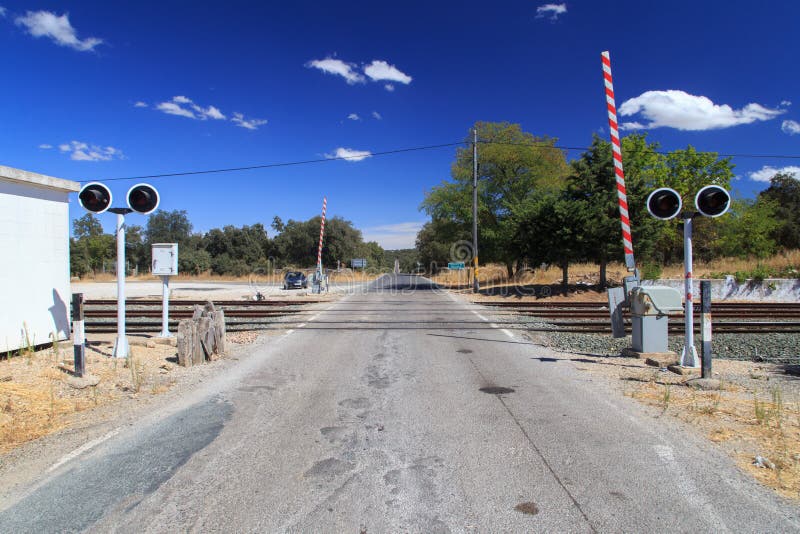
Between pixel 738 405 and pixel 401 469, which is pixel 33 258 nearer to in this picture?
pixel 401 469

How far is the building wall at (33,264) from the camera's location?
7914 millimetres

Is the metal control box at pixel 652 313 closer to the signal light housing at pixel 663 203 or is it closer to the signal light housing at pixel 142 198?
the signal light housing at pixel 663 203

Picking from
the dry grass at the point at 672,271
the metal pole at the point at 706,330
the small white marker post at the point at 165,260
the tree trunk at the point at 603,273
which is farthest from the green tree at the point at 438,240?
the metal pole at the point at 706,330

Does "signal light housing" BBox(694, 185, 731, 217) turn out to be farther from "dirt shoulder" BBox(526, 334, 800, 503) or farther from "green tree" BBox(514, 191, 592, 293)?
"green tree" BBox(514, 191, 592, 293)

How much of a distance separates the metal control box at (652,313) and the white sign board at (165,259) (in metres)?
8.86

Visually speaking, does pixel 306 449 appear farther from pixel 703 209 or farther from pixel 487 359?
pixel 703 209

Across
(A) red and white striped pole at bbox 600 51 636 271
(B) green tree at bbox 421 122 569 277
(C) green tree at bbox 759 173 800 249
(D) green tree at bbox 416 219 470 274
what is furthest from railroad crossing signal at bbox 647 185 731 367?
(C) green tree at bbox 759 173 800 249

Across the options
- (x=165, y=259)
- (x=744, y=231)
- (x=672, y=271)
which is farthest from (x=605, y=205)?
(x=744, y=231)

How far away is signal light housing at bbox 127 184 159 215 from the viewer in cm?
884

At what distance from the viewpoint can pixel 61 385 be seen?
22.5ft

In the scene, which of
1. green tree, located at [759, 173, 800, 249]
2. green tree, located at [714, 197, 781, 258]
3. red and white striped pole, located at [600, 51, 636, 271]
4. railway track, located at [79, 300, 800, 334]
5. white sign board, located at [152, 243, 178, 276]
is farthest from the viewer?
green tree, located at [759, 173, 800, 249]

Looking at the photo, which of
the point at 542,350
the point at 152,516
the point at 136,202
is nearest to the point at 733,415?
the point at 542,350

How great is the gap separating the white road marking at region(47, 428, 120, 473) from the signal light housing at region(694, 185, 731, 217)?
8382mm

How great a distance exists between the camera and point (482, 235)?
39250mm
